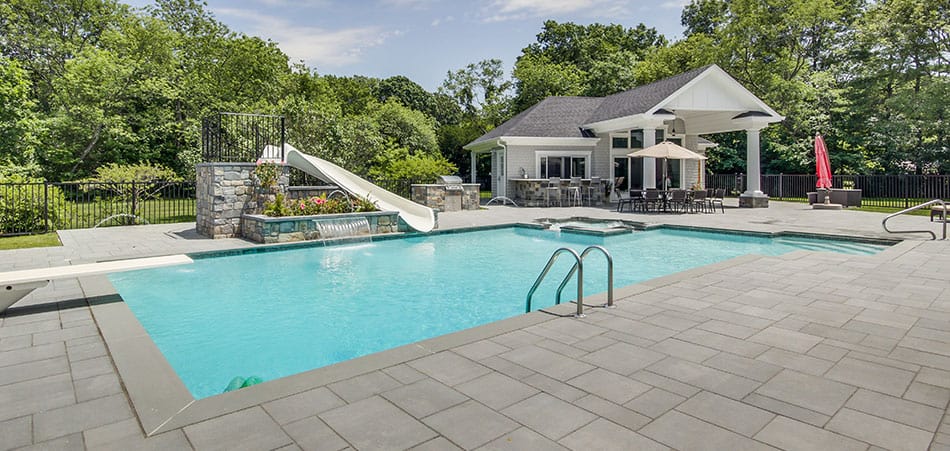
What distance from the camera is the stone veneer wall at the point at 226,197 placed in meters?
10.2

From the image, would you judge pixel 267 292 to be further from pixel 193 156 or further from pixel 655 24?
pixel 655 24

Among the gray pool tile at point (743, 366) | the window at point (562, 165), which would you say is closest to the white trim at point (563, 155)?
the window at point (562, 165)

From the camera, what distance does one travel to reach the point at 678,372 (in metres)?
3.05

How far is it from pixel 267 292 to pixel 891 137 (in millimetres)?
25387

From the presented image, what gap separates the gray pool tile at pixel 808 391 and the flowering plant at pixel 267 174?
9.77 meters

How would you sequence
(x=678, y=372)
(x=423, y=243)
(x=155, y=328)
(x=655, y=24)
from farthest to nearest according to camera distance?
(x=655, y=24)
(x=423, y=243)
(x=155, y=328)
(x=678, y=372)

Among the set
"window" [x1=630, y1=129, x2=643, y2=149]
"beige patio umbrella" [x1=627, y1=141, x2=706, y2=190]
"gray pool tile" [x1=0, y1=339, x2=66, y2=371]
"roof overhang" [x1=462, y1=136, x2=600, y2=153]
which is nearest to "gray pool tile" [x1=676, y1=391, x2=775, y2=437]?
"gray pool tile" [x1=0, y1=339, x2=66, y2=371]

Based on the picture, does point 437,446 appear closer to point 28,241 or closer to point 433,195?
point 28,241

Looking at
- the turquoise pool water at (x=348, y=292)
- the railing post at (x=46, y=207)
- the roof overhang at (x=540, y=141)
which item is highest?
the roof overhang at (x=540, y=141)

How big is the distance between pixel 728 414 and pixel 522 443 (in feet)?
3.43

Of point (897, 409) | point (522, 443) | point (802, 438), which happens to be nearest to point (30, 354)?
point (522, 443)

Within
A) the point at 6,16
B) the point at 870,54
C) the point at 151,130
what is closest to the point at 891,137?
the point at 870,54

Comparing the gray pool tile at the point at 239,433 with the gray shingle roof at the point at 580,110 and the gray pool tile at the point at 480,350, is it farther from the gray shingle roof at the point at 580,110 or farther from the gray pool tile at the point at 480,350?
the gray shingle roof at the point at 580,110

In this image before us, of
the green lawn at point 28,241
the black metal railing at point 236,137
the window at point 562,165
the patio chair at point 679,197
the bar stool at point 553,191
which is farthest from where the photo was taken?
the window at point 562,165
